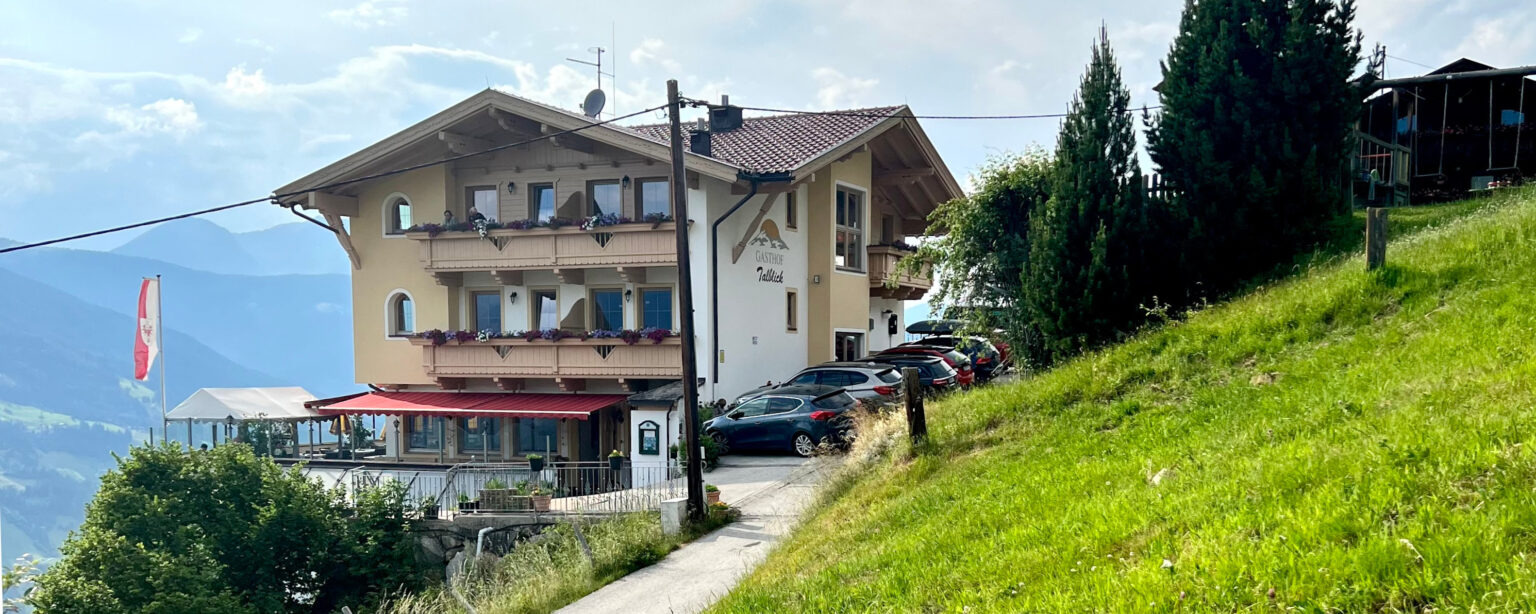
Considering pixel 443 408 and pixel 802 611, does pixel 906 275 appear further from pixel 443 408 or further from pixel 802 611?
pixel 802 611

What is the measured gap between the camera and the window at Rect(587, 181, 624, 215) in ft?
81.3

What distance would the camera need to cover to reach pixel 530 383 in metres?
25.4

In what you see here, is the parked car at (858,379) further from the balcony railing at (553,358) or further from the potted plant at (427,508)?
the potted plant at (427,508)

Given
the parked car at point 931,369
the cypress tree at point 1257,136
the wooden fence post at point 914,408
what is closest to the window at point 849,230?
the parked car at point 931,369

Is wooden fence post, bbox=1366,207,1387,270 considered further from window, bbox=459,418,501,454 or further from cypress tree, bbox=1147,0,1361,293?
window, bbox=459,418,501,454

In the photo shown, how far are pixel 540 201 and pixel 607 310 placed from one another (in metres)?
3.56

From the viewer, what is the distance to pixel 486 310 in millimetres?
26594

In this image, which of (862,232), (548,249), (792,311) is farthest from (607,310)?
(862,232)

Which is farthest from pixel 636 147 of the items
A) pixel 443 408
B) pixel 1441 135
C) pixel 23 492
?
pixel 23 492

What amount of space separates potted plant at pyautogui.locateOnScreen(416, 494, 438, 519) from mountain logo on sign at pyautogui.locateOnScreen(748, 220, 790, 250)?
10.2 meters

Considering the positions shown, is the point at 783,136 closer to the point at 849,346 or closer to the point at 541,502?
the point at 849,346

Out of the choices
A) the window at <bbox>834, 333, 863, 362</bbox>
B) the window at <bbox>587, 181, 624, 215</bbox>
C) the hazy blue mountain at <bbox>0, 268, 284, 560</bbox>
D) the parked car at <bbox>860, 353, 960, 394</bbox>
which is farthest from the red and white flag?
the hazy blue mountain at <bbox>0, 268, 284, 560</bbox>

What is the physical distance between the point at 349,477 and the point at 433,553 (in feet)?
26.2

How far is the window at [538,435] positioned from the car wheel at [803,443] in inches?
322
